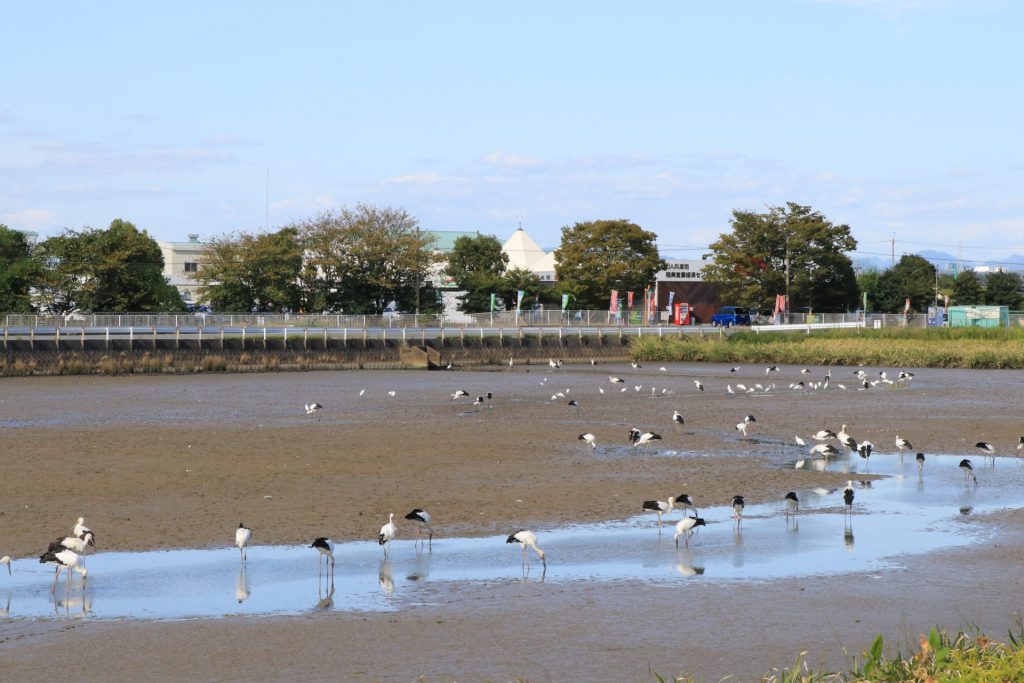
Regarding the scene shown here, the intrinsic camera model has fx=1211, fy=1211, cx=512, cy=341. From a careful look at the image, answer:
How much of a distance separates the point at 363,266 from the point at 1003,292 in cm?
6051

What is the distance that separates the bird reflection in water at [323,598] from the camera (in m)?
11.4

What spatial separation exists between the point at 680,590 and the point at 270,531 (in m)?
5.58

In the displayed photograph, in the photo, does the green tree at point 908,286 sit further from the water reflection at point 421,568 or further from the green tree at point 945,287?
the water reflection at point 421,568

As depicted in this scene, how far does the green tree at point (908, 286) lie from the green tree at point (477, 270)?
127ft

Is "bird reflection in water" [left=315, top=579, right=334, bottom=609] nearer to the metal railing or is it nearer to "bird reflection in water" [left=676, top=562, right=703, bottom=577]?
"bird reflection in water" [left=676, top=562, right=703, bottom=577]

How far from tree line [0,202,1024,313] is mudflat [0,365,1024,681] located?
38965 mm

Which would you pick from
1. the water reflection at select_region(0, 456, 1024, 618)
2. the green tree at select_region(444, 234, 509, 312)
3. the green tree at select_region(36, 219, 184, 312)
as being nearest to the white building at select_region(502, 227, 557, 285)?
the green tree at select_region(444, 234, 509, 312)

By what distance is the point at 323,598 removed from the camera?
1164 cm

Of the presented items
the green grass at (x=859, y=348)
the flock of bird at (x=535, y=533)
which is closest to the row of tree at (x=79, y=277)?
the green grass at (x=859, y=348)

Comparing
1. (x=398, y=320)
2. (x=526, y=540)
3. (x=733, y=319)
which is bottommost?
(x=526, y=540)

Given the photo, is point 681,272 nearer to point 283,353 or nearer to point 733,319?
point 733,319

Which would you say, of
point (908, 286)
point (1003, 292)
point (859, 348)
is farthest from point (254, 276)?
point (1003, 292)

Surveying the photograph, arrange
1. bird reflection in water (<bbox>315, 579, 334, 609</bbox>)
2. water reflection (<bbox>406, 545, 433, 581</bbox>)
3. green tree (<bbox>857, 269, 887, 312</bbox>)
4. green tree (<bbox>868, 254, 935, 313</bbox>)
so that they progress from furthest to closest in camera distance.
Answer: green tree (<bbox>857, 269, 887, 312</bbox>) → green tree (<bbox>868, 254, 935, 313</bbox>) → water reflection (<bbox>406, 545, 433, 581</bbox>) → bird reflection in water (<bbox>315, 579, 334, 609</bbox>)

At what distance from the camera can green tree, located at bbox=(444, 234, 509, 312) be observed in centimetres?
9381
